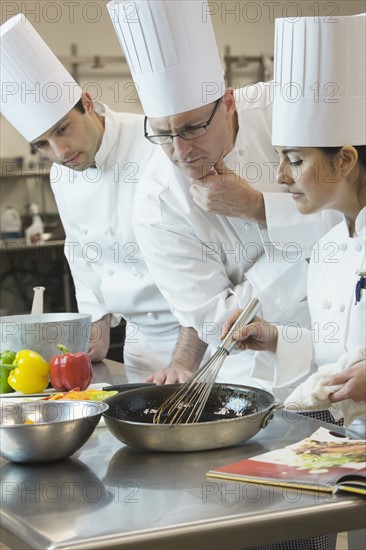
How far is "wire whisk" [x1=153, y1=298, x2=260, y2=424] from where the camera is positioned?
160cm

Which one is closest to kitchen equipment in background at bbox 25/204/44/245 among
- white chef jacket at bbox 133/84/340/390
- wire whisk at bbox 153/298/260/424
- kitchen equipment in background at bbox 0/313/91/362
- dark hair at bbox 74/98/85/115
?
dark hair at bbox 74/98/85/115

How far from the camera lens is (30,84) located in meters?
2.71

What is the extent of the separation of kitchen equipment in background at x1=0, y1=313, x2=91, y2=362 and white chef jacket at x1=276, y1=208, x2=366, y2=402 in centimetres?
58

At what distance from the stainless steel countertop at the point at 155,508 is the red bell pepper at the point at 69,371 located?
0.61 meters

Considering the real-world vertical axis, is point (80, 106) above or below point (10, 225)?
above

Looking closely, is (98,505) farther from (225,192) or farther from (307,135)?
(225,192)

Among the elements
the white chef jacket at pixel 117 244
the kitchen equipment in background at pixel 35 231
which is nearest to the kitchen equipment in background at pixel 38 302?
the white chef jacket at pixel 117 244

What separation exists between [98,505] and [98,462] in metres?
0.23

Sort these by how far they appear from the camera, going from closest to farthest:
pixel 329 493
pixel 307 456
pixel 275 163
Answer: pixel 329 493
pixel 307 456
pixel 275 163

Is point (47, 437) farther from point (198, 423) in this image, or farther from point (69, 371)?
point (69, 371)

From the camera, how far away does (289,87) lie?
2.00 m

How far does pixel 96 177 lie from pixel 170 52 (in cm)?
64

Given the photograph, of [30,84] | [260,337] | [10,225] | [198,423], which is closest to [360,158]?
[260,337]

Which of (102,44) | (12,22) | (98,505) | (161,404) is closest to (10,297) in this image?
(102,44)
